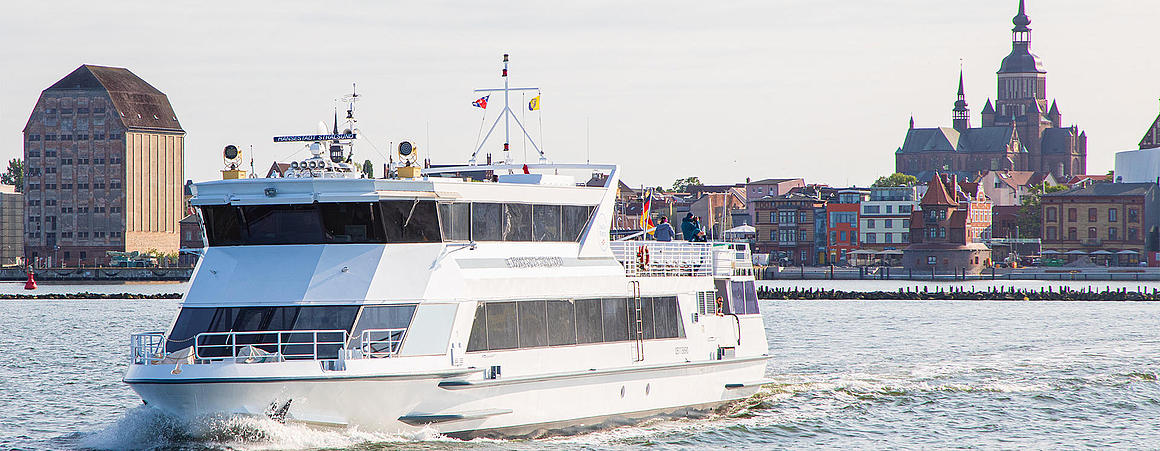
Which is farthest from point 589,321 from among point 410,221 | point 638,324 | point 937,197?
point 937,197

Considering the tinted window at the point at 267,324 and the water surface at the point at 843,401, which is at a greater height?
the tinted window at the point at 267,324

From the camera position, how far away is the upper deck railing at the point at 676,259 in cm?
2391

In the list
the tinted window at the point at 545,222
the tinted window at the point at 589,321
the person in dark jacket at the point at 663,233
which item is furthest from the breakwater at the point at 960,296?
the tinted window at the point at 545,222

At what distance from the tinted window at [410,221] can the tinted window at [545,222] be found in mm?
2223

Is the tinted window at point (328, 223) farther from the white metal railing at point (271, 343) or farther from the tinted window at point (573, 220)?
the tinted window at point (573, 220)

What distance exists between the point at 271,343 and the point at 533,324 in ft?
13.7

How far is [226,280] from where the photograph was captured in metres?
19.8

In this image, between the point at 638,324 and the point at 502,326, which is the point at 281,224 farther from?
the point at 638,324

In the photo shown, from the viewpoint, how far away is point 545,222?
22.0m

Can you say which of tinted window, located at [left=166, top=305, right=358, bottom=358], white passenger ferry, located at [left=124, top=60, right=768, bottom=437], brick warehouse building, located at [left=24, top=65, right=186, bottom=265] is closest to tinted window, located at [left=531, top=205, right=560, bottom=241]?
white passenger ferry, located at [left=124, top=60, right=768, bottom=437]

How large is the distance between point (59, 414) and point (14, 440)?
3.66 meters

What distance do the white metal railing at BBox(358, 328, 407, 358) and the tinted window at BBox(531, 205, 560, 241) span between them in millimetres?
3458

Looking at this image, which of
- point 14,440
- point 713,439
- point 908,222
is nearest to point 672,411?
point 713,439

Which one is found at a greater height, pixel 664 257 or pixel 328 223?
pixel 328 223
